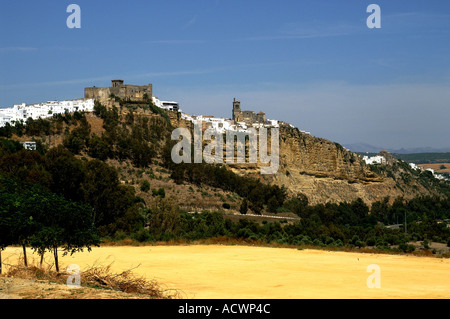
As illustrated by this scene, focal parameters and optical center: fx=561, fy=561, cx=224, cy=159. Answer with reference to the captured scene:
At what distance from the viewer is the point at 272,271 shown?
1664cm

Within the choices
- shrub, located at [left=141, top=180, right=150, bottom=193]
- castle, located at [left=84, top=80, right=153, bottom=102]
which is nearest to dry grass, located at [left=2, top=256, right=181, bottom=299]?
shrub, located at [left=141, top=180, right=150, bottom=193]

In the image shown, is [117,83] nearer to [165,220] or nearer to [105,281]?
[165,220]

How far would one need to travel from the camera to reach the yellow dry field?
42.2ft

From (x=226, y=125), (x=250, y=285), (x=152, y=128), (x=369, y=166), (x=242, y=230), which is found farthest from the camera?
(x=369, y=166)

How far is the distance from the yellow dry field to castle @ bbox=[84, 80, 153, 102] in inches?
1533

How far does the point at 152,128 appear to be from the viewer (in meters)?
56.9

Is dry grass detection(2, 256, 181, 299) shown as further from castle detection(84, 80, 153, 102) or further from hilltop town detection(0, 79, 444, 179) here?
castle detection(84, 80, 153, 102)

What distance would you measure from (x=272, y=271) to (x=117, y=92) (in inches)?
1894

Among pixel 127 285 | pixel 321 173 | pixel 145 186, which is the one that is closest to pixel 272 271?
pixel 127 285

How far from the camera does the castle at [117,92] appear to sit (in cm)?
A: 6100

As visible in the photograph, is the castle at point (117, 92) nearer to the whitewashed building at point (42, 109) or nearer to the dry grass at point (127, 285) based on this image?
the whitewashed building at point (42, 109)

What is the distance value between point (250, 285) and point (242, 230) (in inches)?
609

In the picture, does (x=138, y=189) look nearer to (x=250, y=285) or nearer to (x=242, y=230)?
(x=242, y=230)
